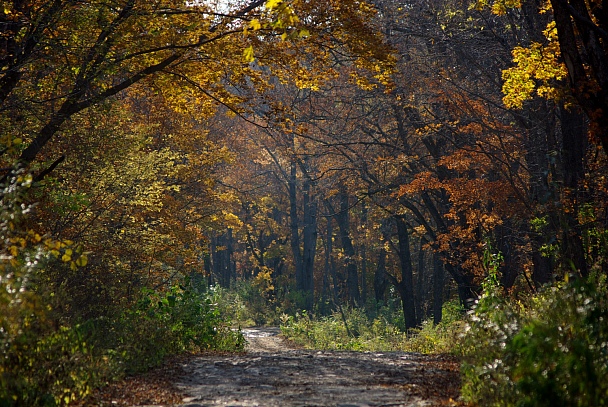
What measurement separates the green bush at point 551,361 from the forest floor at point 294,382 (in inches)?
24.1

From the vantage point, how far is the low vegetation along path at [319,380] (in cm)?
674

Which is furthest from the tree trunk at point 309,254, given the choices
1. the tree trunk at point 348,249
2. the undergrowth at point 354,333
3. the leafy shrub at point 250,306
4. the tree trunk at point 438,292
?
the tree trunk at point 438,292

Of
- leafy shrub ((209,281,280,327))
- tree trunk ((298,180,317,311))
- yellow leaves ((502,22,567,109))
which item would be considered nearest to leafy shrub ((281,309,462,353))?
leafy shrub ((209,281,280,327))

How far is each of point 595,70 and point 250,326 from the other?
30.5 m

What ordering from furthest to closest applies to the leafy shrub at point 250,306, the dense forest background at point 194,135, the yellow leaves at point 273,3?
the leafy shrub at point 250,306
the dense forest background at point 194,135
the yellow leaves at point 273,3

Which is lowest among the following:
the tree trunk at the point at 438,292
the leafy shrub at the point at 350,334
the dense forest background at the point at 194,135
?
the leafy shrub at the point at 350,334

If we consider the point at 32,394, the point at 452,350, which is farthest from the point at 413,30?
the point at 32,394

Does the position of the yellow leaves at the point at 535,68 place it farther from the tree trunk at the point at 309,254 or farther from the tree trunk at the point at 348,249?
the tree trunk at the point at 309,254

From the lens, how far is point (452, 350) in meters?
10.8

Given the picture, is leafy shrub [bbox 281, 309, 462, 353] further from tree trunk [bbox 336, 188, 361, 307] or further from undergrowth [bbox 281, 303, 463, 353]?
tree trunk [bbox 336, 188, 361, 307]

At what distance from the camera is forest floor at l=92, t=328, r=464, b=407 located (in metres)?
6.68

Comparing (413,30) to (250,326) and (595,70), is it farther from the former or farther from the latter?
(250,326)

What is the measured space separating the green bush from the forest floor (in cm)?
61

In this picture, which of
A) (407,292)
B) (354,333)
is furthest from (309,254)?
(407,292)
